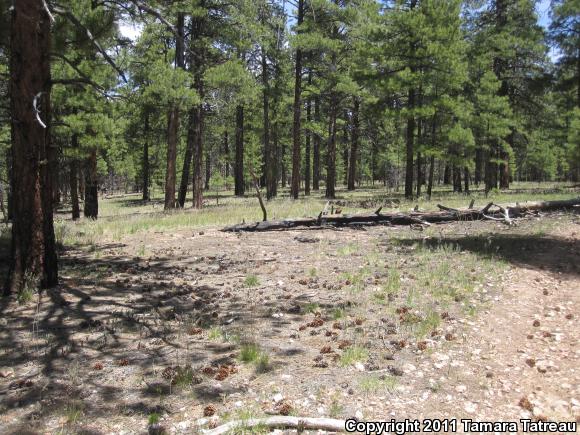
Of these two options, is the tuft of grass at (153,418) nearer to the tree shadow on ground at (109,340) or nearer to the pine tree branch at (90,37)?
the tree shadow on ground at (109,340)

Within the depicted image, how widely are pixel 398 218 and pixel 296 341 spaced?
9.19 metres

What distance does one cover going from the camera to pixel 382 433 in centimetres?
360

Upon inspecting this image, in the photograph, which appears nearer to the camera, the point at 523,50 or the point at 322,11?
the point at 322,11

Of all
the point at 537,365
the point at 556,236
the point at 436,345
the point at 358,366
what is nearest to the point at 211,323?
the point at 358,366

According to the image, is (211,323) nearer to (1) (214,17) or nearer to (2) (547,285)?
(2) (547,285)

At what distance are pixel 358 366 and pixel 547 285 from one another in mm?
4509

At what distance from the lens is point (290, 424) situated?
3660mm

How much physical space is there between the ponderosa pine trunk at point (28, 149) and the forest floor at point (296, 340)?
64 centimetres

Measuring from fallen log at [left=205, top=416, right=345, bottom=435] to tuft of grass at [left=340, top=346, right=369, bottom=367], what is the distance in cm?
102

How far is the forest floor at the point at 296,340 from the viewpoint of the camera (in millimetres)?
4012

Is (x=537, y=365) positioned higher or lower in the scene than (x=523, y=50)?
lower

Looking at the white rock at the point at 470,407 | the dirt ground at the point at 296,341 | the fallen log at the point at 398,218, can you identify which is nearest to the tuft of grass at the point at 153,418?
the dirt ground at the point at 296,341

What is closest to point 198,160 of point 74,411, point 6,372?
point 6,372

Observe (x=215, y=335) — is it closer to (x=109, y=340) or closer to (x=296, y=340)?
(x=296, y=340)
